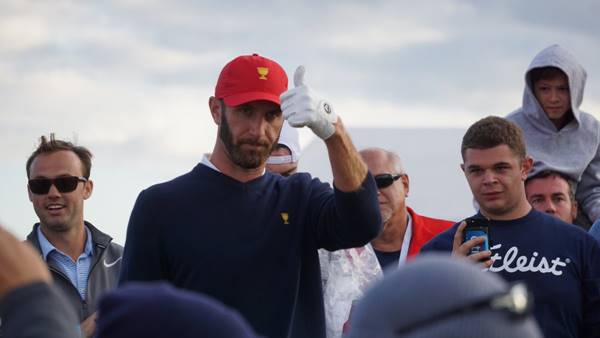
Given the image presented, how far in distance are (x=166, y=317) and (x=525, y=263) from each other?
333cm

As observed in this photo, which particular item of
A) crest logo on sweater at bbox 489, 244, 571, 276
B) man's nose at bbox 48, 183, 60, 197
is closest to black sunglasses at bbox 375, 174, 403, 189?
crest logo on sweater at bbox 489, 244, 571, 276

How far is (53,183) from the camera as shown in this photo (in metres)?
5.92

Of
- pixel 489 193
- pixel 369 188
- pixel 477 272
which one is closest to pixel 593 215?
pixel 489 193

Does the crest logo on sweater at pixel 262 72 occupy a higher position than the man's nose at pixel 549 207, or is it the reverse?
the crest logo on sweater at pixel 262 72

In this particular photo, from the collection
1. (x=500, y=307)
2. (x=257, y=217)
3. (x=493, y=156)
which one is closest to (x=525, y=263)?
(x=493, y=156)

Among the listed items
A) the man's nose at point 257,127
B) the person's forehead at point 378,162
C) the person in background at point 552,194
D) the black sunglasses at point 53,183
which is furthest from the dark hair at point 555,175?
the black sunglasses at point 53,183

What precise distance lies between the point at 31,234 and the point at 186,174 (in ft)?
6.75

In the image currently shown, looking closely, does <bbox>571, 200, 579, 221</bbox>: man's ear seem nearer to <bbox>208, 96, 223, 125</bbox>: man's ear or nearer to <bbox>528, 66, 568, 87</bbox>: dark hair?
<bbox>528, 66, 568, 87</bbox>: dark hair

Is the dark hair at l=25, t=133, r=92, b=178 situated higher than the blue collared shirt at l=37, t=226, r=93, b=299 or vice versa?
the dark hair at l=25, t=133, r=92, b=178

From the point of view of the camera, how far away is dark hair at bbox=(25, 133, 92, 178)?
6070 mm

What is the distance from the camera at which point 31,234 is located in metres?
5.91

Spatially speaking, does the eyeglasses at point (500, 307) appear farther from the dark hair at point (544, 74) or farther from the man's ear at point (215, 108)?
the dark hair at point (544, 74)

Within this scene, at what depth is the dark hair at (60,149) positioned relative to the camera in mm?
6070

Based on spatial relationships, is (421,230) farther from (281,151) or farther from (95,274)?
(95,274)
